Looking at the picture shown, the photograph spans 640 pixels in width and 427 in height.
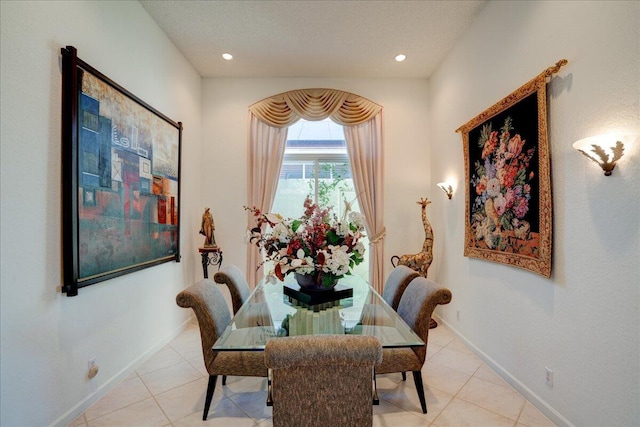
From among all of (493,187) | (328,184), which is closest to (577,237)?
(493,187)

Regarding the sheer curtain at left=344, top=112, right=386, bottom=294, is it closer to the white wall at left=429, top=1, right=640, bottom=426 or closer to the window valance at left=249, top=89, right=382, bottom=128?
the window valance at left=249, top=89, right=382, bottom=128

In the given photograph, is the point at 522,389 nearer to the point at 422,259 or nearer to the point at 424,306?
the point at 424,306

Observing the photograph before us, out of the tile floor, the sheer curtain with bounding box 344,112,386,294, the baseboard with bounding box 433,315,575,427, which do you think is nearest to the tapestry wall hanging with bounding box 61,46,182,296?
the tile floor

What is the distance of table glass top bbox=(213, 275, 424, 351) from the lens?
1.54 meters

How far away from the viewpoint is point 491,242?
261cm

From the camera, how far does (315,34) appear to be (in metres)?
3.19

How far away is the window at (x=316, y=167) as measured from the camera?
435cm

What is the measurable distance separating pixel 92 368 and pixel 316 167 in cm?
327

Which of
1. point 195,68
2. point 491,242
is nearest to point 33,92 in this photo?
point 195,68

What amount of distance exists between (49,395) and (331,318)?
5.79 feet

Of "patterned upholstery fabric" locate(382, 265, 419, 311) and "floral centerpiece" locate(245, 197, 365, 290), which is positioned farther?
"patterned upholstery fabric" locate(382, 265, 419, 311)

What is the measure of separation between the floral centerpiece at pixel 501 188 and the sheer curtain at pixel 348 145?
1.44 metres

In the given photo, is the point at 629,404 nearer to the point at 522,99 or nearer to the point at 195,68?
the point at 522,99

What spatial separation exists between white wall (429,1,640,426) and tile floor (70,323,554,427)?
22 cm
